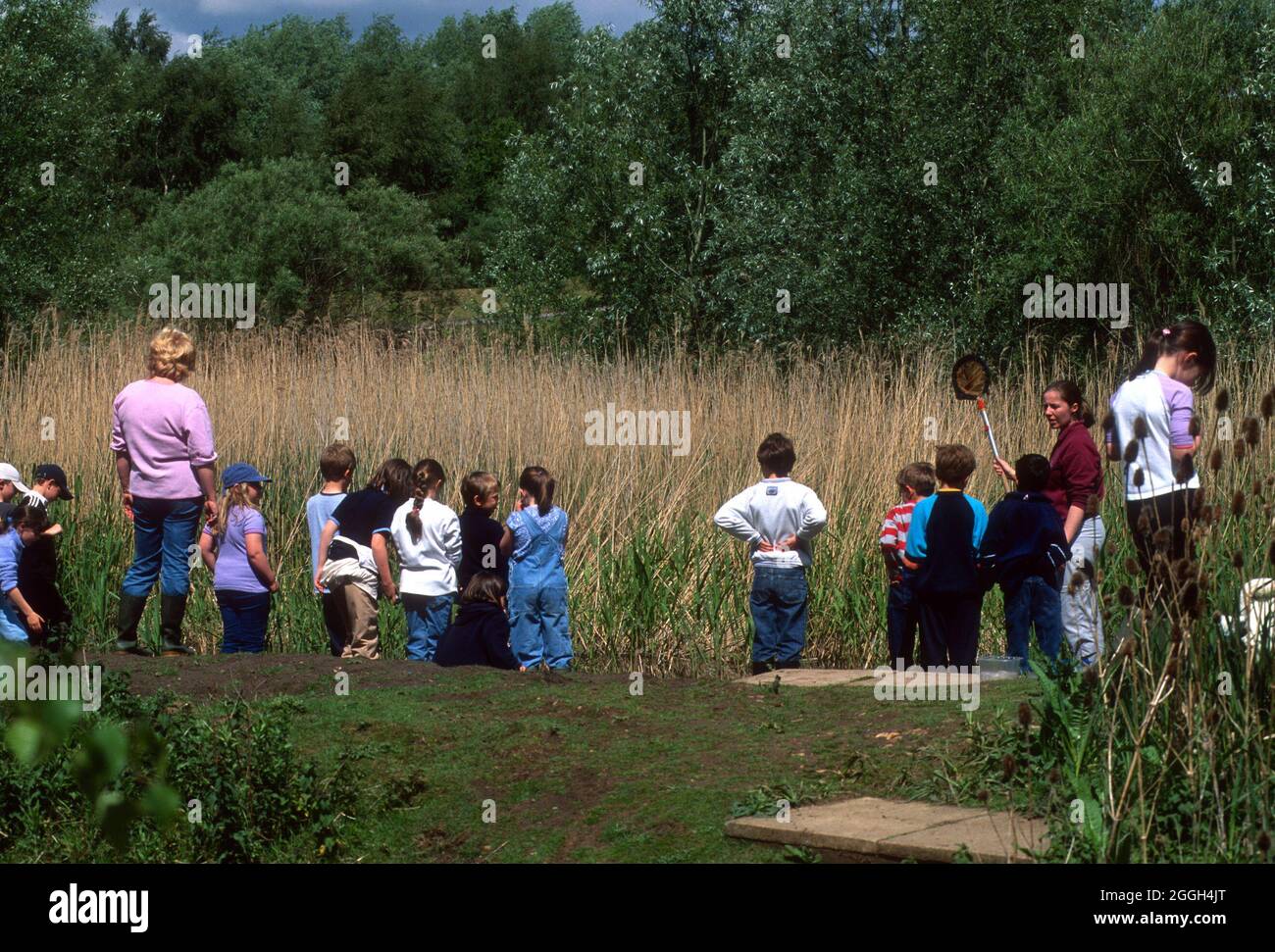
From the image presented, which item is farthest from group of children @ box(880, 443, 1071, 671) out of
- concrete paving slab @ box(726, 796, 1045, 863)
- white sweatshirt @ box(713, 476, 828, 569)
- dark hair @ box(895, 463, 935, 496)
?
concrete paving slab @ box(726, 796, 1045, 863)

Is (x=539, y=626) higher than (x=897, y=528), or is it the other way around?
(x=897, y=528)

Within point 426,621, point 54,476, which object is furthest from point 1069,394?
point 54,476

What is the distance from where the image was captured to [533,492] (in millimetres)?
8125

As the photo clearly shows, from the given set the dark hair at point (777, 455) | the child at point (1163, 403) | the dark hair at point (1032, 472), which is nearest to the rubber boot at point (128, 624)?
the dark hair at point (777, 455)

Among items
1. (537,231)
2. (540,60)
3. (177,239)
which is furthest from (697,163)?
(540,60)

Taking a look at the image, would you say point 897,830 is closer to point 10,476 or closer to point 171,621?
point 171,621

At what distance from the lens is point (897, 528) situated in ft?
25.9

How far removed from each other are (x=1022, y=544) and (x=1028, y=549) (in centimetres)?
4

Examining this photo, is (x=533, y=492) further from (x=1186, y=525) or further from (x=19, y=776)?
(x=1186, y=525)

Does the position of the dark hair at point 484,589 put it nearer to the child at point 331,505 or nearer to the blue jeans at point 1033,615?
the child at point 331,505

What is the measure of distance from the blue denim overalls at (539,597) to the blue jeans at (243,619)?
160 cm

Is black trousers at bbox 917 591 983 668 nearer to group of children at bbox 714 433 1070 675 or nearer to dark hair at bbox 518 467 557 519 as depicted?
group of children at bbox 714 433 1070 675

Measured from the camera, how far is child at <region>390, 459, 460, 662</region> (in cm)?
809
